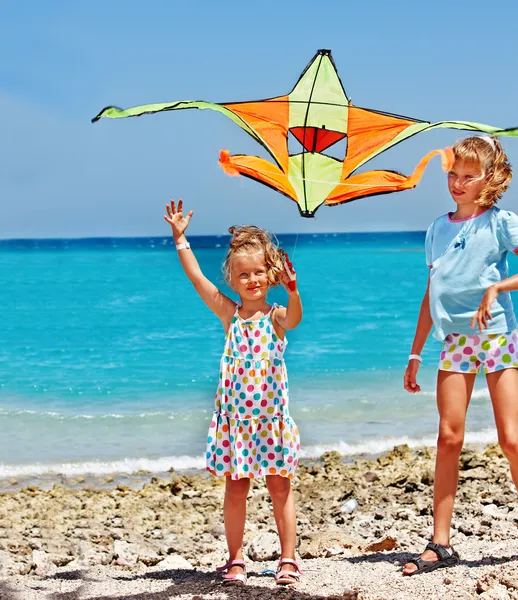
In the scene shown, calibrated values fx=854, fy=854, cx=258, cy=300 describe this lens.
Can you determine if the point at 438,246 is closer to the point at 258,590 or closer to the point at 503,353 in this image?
the point at 503,353

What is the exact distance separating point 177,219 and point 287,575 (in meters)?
1.63

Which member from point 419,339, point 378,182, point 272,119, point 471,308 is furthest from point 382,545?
point 272,119

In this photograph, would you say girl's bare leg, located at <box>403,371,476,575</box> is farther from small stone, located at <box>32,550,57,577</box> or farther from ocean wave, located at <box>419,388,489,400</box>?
ocean wave, located at <box>419,388,489,400</box>

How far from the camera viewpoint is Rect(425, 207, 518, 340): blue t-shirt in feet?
11.9

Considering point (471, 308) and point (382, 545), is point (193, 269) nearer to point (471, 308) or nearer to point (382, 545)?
point (471, 308)

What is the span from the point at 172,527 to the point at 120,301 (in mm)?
16877

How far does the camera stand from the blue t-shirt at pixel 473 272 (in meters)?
3.64

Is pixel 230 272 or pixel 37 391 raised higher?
pixel 230 272

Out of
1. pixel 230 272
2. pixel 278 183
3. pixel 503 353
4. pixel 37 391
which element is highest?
pixel 278 183

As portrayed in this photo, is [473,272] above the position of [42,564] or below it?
above

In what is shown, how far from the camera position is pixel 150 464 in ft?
24.2

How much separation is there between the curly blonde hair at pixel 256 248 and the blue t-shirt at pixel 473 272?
27.3 inches

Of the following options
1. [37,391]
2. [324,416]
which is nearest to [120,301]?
[37,391]

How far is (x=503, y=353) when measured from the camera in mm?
3631
